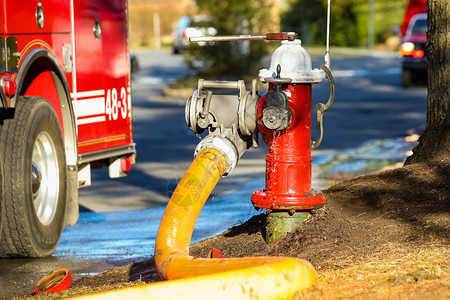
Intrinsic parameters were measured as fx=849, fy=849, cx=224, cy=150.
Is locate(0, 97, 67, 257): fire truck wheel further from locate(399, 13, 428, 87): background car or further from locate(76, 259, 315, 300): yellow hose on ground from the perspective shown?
locate(399, 13, 428, 87): background car

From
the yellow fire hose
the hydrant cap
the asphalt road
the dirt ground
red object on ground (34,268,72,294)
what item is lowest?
the asphalt road

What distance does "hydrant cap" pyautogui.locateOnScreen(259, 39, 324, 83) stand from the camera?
446 centimetres

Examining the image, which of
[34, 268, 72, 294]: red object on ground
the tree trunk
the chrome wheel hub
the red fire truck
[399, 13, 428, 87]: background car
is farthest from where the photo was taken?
[399, 13, 428, 87]: background car

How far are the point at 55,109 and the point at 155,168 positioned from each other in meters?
3.81

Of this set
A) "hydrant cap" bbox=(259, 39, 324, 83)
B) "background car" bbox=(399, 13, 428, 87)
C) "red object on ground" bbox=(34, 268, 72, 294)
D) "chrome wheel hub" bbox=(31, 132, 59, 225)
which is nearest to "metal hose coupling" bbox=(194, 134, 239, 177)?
"hydrant cap" bbox=(259, 39, 324, 83)

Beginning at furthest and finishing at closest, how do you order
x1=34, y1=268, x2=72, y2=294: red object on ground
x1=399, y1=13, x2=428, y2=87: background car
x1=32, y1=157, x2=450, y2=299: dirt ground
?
x1=399, y1=13, x2=428, y2=87: background car, x1=34, y1=268, x2=72, y2=294: red object on ground, x1=32, y1=157, x2=450, y2=299: dirt ground

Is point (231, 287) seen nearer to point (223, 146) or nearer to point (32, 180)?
point (223, 146)

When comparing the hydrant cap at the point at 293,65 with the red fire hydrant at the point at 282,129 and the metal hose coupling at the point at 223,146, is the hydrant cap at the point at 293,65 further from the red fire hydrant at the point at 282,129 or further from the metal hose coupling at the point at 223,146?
the metal hose coupling at the point at 223,146

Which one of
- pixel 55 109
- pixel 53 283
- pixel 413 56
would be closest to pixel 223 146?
pixel 53 283

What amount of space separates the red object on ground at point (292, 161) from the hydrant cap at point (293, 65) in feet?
0.21

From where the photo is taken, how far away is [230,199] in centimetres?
781

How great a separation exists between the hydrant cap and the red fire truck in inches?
64.2

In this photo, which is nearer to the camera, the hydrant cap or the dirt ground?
the dirt ground

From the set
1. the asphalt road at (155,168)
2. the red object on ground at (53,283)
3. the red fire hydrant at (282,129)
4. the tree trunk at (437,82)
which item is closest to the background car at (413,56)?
the asphalt road at (155,168)
